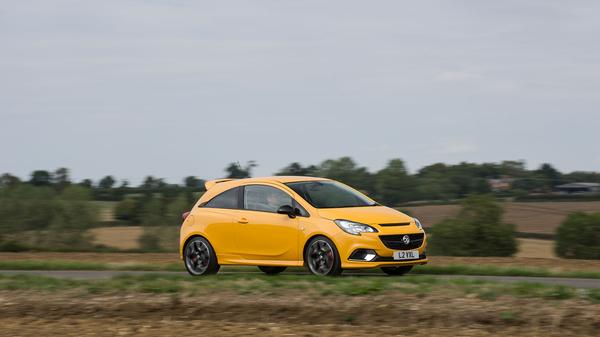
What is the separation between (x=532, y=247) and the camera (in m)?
30.0

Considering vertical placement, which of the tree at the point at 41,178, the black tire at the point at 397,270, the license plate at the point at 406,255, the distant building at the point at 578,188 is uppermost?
the tree at the point at 41,178

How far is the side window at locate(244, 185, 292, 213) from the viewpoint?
16.8 m

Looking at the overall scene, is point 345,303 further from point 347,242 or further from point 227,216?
point 227,216

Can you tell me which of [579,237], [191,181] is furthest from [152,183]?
[579,237]

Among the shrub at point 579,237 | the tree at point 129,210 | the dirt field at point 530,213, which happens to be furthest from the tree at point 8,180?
the shrub at point 579,237

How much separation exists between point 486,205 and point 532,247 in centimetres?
194

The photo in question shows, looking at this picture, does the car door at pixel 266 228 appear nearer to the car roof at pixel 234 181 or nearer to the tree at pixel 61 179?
the car roof at pixel 234 181

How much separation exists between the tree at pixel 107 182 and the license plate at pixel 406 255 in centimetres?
2574

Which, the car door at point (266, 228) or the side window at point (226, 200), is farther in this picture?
the side window at point (226, 200)

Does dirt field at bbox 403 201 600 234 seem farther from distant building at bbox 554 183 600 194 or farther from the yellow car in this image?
the yellow car

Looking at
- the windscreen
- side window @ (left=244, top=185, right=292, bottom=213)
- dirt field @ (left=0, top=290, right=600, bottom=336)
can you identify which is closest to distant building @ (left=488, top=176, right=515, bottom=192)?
the windscreen

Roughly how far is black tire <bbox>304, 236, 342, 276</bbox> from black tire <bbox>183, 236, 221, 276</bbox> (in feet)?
6.29

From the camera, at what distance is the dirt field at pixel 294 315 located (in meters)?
11.2

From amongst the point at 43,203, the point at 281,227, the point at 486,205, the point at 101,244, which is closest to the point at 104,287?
the point at 281,227
